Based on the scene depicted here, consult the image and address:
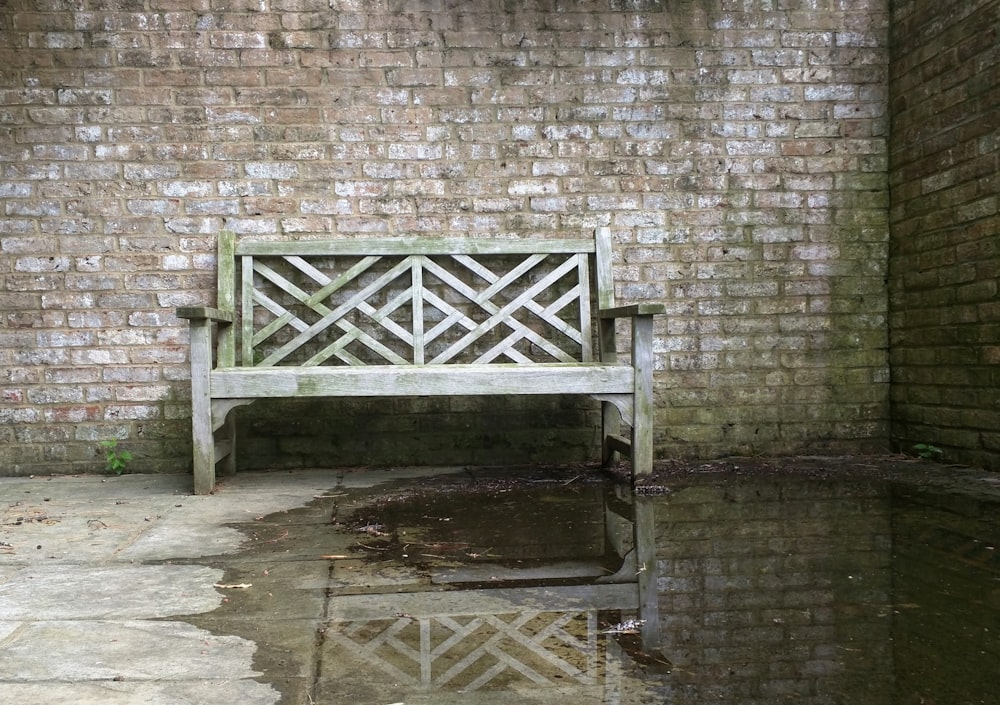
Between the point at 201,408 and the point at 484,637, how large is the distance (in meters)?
2.33

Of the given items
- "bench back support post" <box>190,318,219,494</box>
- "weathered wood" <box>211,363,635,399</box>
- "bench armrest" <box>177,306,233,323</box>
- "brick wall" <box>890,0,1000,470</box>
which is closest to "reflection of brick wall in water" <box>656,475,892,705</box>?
"weathered wood" <box>211,363,635,399</box>

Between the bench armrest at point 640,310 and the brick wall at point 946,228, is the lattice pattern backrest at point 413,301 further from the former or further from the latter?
the brick wall at point 946,228

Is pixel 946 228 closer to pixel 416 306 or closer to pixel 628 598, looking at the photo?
pixel 416 306

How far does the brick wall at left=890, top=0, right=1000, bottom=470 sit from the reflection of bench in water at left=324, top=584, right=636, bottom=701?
111 inches

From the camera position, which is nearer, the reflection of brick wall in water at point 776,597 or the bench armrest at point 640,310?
the reflection of brick wall in water at point 776,597

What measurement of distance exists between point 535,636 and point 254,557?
3.91ft

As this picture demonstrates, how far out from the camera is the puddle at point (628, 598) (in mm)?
1547

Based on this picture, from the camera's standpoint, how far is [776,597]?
81.6 inches

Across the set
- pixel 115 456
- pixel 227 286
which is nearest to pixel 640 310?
pixel 227 286

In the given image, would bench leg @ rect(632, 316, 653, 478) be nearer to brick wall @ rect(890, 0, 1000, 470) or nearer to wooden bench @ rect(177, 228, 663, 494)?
wooden bench @ rect(177, 228, 663, 494)

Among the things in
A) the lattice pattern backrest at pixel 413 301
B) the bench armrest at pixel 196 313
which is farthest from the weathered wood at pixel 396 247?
the bench armrest at pixel 196 313

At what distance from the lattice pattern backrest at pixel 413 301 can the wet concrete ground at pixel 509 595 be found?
940 mm

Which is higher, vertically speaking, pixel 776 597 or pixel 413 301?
pixel 413 301

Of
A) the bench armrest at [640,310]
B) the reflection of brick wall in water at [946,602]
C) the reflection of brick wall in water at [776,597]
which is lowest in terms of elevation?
the reflection of brick wall in water at [776,597]
